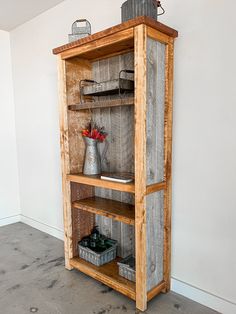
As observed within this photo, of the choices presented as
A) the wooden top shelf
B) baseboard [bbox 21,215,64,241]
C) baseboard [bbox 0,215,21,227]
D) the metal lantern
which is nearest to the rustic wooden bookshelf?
the wooden top shelf

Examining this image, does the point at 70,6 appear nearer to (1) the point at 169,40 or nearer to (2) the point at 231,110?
(1) the point at 169,40

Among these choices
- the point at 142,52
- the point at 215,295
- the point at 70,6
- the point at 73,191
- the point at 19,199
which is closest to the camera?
the point at 142,52

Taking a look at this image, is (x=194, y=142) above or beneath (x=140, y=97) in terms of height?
beneath

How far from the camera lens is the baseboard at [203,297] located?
1.70 m

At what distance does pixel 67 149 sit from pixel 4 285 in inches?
48.0

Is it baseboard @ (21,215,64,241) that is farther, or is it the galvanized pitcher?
baseboard @ (21,215,64,241)

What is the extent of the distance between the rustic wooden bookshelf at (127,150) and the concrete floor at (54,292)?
0.09 meters

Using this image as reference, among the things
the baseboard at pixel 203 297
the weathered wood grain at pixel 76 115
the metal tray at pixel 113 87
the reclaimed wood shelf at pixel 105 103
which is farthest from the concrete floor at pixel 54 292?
the metal tray at pixel 113 87

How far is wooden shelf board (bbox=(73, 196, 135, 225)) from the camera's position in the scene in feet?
6.00

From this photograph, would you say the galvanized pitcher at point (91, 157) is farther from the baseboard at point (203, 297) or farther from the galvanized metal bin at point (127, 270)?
the baseboard at point (203, 297)

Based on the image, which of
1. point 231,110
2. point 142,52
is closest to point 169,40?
point 142,52

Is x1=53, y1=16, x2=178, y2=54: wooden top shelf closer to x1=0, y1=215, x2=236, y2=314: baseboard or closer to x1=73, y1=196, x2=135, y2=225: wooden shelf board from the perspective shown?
x1=73, y1=196, x2=135, y2=225: wooden shelf board

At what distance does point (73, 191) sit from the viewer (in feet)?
7.44

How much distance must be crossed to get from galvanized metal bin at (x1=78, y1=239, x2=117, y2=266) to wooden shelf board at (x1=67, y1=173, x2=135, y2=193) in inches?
23.9
